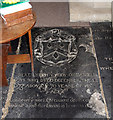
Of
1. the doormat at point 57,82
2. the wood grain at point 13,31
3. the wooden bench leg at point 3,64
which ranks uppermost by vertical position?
the wood grain at point 13,31

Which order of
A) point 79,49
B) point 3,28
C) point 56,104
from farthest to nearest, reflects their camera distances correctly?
point 79,49, point 56,104, point 3,28

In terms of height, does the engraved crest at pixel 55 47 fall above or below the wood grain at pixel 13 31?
below

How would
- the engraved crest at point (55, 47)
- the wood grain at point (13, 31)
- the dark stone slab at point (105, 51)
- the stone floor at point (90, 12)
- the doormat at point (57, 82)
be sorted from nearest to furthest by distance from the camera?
1. the wood grain at point (13, 31)
2. the doormat at point (57, 82)
3. the dark stone slab at point (105, 51)
4. the engraved crest at point (55, 47)
5. the stone floor at point (90, 12)

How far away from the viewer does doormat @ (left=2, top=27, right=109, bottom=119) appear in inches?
79.5

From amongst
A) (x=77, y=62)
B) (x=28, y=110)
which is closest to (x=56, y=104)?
(x=28, y=110)

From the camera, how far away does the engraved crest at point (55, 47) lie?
2568mm

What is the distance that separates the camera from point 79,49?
107 inches

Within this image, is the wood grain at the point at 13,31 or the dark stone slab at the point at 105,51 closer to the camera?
the wood grain at the point at 13,31

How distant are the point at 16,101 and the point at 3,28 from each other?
0.73m

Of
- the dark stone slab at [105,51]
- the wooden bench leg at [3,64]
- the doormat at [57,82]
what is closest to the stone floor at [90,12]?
the dark stone slab at [105,51]

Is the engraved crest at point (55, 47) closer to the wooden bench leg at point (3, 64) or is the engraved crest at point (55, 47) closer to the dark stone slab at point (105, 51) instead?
the dark stone slab at point (105, 51)

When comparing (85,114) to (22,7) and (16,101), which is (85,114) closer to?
(16,101)

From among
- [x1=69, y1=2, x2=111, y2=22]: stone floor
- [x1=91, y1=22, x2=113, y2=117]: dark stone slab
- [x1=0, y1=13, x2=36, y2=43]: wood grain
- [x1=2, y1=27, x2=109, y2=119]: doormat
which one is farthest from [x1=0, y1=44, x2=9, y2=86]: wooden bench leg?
[x1=69, y1=2, x2=111, y2=22]: stone floor

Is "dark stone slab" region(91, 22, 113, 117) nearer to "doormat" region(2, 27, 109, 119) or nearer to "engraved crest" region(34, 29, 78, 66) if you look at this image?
"doormat" region(2, 27, 109, 119)
